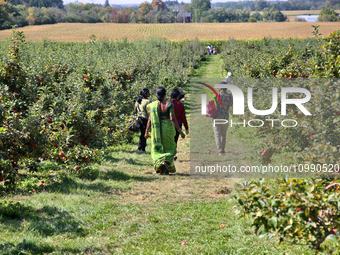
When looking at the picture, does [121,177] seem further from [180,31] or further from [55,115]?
[180,31]

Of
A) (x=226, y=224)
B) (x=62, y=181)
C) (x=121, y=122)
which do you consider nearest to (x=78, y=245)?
(x=226, y=224)

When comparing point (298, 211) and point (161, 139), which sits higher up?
point (298, 211)

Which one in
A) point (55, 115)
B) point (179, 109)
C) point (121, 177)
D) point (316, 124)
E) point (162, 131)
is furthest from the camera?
point (179, 109)

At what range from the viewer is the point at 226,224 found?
4.71m

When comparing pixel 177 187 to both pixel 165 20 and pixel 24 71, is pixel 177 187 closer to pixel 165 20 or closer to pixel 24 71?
pixel 24 71

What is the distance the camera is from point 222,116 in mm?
8312

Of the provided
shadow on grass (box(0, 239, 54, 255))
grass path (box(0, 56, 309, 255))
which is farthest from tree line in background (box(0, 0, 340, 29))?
shadow on grass (box(0, 239, 54, 255))

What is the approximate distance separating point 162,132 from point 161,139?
15 centimetres

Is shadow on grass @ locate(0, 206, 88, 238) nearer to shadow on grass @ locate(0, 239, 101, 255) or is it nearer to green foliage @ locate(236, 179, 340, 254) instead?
shadow on grass @ locate(0, 239, 101, 255)

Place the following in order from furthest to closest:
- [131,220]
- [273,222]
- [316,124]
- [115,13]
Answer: [115,13] → [131,220] → [316,124] → [273,222]

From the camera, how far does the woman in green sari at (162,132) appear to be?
6.74m

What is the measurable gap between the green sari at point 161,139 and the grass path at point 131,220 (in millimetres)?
355

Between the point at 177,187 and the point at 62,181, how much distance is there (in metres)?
2.17

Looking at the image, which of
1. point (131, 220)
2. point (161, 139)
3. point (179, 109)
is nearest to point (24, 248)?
point (131, 220)
